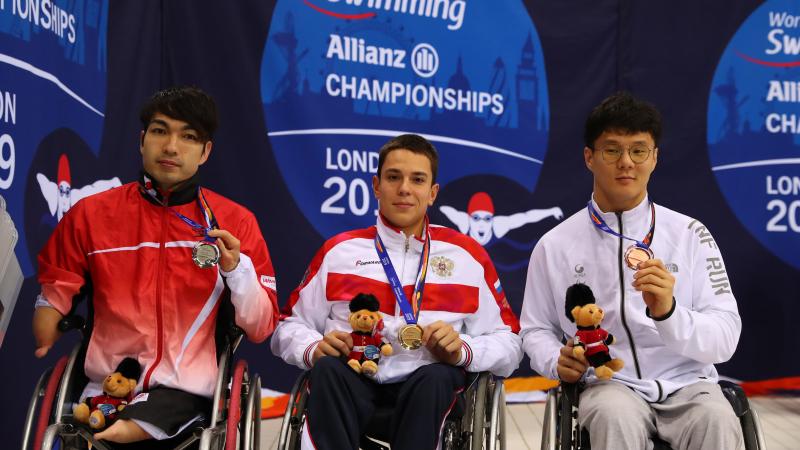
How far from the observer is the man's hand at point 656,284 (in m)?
2.59

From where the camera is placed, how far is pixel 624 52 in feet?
18.5

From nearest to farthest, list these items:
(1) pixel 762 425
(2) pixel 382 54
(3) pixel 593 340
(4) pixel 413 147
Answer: (3) pixel 593 340
(4) pixel 413 147
(1) pixel 762 425
(2) pixel 382 54

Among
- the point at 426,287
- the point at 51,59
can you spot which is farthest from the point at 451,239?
the point at 51,59

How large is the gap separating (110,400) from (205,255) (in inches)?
20.6

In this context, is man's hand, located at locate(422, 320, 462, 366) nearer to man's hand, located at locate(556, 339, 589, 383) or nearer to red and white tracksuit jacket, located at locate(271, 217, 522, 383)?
red and white tracksuit jacket, located at locate(271, 217, 522, 383)

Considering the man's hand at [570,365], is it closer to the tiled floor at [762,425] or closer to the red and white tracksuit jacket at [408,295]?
the red and white tracksuit jacket at [408,295]

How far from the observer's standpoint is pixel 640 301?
293cm

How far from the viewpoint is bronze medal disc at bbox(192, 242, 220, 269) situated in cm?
266

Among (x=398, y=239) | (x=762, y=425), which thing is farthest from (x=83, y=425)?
(x=762, y=425)

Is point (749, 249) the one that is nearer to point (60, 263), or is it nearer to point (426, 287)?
point (426, 287)

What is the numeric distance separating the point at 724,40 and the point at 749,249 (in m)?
1.40

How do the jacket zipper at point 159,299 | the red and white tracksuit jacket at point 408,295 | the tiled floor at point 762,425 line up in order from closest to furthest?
1. the jacket zipper at point 159,299
2. the red and white tracksuit jacket at point 408,295
3. the tiled floor at point 762,425

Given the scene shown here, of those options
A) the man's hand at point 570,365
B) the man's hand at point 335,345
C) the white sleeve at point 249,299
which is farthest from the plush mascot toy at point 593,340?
the white sleeve at point 249,299

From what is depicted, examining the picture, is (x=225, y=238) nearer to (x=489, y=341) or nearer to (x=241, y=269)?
(x=241, y=269)
